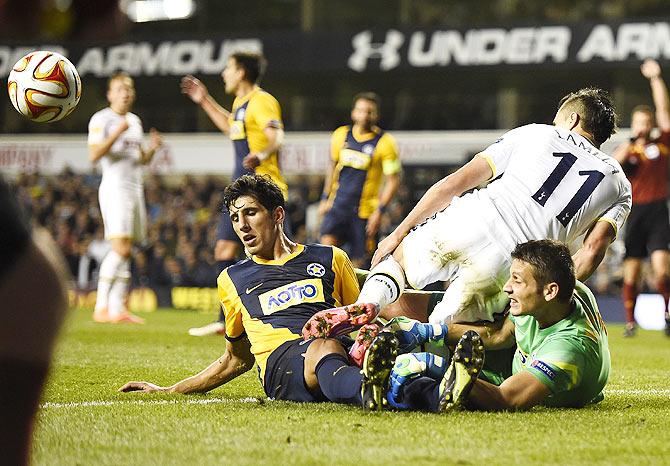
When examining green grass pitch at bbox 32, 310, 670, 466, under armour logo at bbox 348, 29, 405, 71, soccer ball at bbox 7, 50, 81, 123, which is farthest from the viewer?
under armour logo at bbox 348, 29, 405, 71

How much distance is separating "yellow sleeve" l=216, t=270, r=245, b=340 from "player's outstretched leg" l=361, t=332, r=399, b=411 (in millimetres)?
915

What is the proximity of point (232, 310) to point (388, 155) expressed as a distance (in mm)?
6336

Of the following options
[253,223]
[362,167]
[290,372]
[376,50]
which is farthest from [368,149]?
[376,50]

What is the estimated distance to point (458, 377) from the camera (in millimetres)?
4031

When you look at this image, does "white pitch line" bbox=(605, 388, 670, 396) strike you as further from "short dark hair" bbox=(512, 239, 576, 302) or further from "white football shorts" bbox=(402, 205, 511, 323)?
"short dark hair" bbox=(512, 239, 576, 302)

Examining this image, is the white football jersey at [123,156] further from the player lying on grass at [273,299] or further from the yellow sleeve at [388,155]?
the player lying on grass at [273,299]

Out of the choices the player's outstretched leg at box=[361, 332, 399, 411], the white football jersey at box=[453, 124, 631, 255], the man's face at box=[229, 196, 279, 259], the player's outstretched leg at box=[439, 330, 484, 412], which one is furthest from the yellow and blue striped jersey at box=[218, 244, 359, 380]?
the player's outstretched leg at box=[439, 330, 484, 412]

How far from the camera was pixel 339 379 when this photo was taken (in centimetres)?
436

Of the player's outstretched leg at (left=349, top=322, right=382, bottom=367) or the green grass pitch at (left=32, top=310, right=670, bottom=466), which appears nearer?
the green grass pitch at (left=32, top=310, right=670, bottom=466)

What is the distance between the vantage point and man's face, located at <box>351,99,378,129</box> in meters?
11.0

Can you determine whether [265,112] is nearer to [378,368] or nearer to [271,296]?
[271,296]

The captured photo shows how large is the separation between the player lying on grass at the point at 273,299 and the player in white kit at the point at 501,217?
1.06ft

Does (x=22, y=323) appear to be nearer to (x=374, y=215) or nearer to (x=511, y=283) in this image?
(x=511, y=283)

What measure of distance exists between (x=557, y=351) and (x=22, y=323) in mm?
2885
